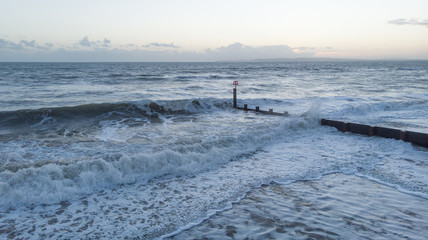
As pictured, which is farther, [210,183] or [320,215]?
[210,183]

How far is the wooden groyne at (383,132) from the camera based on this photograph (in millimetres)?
9594

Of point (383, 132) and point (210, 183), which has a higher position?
point (383, 132)

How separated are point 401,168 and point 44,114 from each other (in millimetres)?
15940

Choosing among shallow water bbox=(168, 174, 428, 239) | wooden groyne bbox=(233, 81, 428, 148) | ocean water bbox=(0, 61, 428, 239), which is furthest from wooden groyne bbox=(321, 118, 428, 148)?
shallow water bbox=(168, 174, 428, 239)

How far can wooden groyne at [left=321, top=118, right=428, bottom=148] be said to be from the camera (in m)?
9.59

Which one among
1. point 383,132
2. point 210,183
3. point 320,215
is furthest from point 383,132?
point 210,183

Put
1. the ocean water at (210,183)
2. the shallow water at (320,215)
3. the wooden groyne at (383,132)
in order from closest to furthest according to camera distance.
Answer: the shallow water at (320,215) → the ocean water at (210,183) → the wooden groyne at (383,132)

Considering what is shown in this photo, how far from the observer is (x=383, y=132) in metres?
10.8

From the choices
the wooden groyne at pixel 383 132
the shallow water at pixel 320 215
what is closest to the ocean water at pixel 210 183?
the shallow water at pixel 320 215

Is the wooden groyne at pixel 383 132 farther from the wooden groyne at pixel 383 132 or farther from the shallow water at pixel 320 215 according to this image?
the shallow water at pixel 320 215

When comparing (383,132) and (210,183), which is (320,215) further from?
(383,132)

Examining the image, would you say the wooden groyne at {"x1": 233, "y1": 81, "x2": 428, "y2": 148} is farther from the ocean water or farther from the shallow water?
the shallow water

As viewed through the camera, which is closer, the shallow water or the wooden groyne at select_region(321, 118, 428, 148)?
the shallow water

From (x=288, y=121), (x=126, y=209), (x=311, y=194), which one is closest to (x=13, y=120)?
(x=126, y=209)
